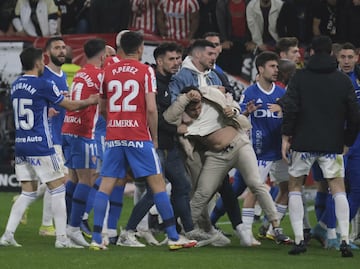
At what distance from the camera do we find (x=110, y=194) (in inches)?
539

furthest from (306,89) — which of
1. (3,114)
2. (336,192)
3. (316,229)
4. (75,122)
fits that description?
(3,114)

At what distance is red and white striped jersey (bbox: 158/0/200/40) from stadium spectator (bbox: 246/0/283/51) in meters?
1.17

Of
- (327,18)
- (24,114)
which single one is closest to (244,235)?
(24,114)

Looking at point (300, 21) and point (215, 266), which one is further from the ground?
point (300, 21)

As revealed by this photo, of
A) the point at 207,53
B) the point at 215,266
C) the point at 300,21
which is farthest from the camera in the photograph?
the point at 300,21

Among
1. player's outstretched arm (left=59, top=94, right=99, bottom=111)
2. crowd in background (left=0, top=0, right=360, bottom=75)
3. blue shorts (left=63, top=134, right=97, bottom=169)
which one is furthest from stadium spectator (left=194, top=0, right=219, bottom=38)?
player's outstretched arm (left=59, top=94, right=99, bottom=111)

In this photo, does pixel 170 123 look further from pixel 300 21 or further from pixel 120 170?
pixel 300 21

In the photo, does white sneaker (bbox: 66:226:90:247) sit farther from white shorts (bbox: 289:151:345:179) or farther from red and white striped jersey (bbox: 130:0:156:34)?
red and white striped jersey (bbox: 130:0:156:34)

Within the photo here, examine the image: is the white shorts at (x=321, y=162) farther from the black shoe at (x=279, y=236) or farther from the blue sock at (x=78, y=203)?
the blue sock at (x=78, y=203)

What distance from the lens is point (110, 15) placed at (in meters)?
22.5

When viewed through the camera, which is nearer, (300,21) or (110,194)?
(110,194)

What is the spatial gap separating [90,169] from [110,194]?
1414 mm

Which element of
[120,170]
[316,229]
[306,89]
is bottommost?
[316,229]

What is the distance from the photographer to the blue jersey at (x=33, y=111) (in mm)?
13633
